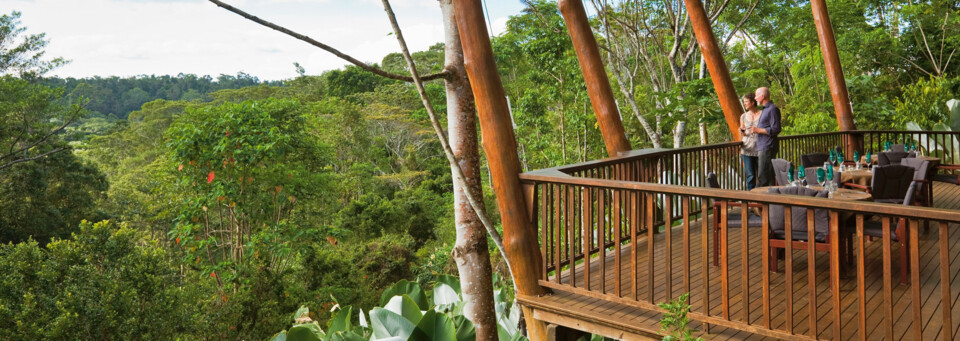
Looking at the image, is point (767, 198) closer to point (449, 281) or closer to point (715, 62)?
point (449, 281)

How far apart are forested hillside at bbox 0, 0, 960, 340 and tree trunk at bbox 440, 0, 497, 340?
1507 mm

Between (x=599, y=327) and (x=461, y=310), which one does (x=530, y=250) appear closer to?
(x=599, y=327)

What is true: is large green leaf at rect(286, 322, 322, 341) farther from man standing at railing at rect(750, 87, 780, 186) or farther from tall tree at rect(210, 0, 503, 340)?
man standing at railing at rect(750, 87, 780, 186)

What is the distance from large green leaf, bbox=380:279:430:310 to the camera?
3.53 meters

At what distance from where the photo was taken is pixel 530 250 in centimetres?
376

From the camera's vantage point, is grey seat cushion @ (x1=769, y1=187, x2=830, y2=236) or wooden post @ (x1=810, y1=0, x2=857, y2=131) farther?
wooden post @ (x1=810, y1=0, x2=857, y2=131)

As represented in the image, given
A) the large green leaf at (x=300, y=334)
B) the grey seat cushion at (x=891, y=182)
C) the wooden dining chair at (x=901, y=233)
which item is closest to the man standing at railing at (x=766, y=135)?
the grey seat cushion at (x=891, y=182)

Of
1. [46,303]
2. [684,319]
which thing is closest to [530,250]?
[684,319]

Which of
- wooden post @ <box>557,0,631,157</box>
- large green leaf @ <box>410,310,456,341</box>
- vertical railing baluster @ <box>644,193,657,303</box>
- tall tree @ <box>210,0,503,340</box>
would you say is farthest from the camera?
wooden post @ <box>557,0,631,157</box>

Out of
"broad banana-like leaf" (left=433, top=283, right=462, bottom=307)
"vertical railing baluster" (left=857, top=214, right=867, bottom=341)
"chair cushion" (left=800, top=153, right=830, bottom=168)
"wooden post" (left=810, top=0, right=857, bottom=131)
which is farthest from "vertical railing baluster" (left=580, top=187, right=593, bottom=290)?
"wooden post" (left=810, top=0, right=857, bottom=131)

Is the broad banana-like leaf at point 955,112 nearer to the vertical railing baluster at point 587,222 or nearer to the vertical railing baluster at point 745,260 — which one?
the vertical railing baluster at point 587,222

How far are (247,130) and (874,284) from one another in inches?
355

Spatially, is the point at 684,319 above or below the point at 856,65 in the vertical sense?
below

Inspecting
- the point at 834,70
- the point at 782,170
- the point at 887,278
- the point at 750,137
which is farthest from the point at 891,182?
the point at 834,70
